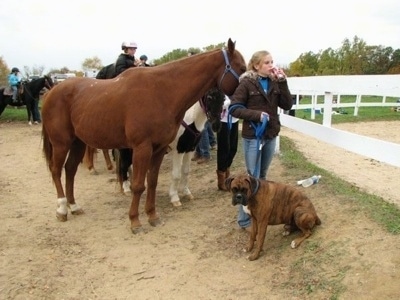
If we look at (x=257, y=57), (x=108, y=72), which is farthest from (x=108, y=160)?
(x=257, y=57)

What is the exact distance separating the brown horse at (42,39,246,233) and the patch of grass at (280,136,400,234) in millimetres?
1721

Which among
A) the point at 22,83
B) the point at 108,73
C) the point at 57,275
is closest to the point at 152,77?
the point at 57,275

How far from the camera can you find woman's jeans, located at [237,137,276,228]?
411cm

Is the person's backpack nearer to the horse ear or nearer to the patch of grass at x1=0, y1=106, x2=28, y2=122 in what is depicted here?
the horse ear

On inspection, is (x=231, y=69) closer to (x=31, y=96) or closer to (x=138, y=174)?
(x=138, y=174)

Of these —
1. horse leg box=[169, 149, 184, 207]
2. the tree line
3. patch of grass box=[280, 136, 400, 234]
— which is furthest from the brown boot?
the tree line

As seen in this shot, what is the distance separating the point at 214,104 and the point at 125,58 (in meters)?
2.58

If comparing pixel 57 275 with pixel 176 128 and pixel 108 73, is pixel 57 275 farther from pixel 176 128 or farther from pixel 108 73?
pixel 108 73

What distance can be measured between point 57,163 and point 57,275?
196 centimetres

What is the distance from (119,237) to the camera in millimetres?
4777

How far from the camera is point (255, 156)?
412cm

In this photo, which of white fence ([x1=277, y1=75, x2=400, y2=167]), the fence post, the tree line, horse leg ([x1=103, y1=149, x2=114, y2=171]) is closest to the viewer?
white fence ([x1=277, y1=75, x2=400, y2=167])

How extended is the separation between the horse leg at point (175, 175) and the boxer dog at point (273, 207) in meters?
2.01

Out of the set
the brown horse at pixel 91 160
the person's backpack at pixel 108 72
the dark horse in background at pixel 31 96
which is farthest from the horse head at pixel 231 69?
the dark horse in background at pixel 31 96
